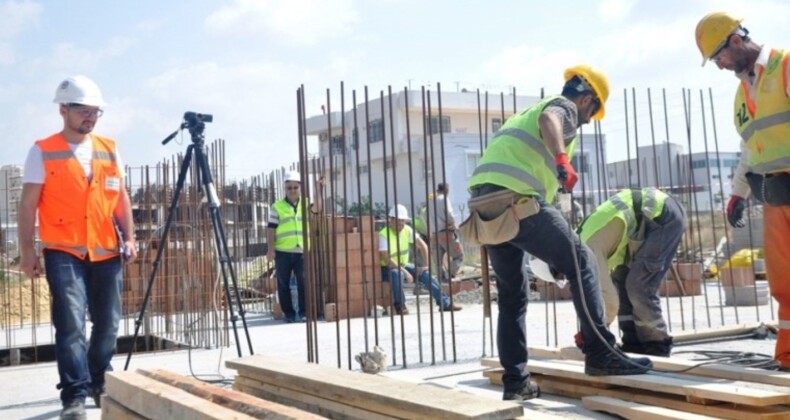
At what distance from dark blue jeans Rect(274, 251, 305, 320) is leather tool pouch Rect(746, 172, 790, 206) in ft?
22.1

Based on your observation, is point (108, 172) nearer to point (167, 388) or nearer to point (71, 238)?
point (71, 238)

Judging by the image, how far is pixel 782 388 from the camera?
4.02 meters

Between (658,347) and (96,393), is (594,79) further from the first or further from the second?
(96,393)

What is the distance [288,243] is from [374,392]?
7.60 m

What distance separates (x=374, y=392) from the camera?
143 inches

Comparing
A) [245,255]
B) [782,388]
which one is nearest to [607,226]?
[782,388]

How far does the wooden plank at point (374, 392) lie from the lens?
3090mm

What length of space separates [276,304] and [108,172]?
21.4ft

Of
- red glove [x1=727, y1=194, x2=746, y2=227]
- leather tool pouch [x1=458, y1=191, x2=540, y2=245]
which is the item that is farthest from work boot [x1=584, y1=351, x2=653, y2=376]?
red glove [x1=727, y1=194, x2=746, y2=227]

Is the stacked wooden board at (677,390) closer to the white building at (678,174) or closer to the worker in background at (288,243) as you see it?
the white building at (678,174)

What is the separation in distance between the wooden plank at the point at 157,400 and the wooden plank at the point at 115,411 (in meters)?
0.02

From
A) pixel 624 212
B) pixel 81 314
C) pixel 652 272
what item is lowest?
pixel 81 314

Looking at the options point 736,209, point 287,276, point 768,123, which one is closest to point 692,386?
point 768,123

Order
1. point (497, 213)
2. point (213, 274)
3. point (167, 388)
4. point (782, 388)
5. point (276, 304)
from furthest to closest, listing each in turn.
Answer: point (276, 304) → point (213, 274) → point (497, 213) → point (167, 388) → point (782, 388)
